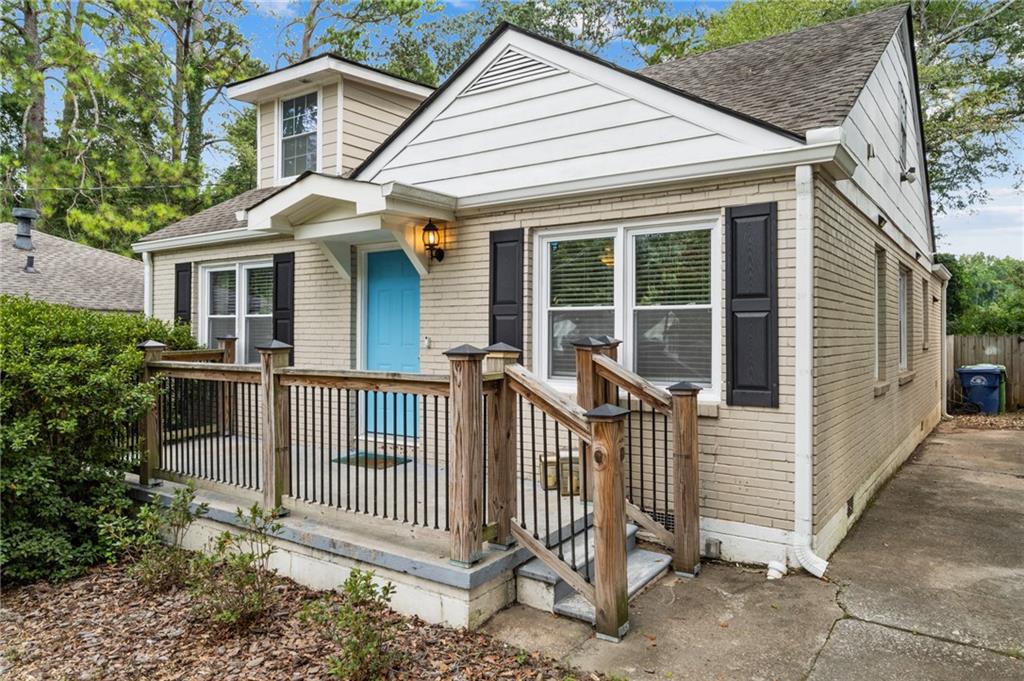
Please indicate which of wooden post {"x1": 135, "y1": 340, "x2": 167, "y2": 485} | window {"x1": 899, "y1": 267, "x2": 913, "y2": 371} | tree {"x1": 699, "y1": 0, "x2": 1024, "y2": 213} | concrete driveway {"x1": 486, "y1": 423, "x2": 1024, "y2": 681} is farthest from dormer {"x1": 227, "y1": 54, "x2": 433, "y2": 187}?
tree {"x1": 699, "y1": 0, "x2": 1024, "y2": 213}

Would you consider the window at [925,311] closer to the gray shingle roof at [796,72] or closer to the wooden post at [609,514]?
the gray shingle roof at [796,72]

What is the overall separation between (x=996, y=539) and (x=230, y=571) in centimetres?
572

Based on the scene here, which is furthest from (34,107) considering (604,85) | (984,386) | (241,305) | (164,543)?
(984,386)

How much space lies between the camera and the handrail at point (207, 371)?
4.71 m

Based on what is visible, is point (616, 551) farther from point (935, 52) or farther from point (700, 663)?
point (935, 52)

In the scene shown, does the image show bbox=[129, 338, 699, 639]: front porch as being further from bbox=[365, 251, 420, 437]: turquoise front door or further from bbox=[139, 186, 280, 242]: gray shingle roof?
bbox=[139, 186, 280, 242]: gray shingle roof

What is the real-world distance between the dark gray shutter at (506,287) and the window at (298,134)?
159 inches

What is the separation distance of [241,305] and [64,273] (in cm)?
899

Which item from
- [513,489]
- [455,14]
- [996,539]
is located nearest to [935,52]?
[455,14]

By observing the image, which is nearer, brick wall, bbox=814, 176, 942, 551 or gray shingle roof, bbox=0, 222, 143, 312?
brick wall, bbox=814, 176, 942, 551

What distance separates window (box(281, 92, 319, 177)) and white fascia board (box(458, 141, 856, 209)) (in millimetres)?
4080

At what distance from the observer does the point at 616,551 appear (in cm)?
337

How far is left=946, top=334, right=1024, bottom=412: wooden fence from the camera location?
1390cm

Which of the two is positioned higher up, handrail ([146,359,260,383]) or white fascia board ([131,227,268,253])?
white fascia board ([131,227,268,253])
